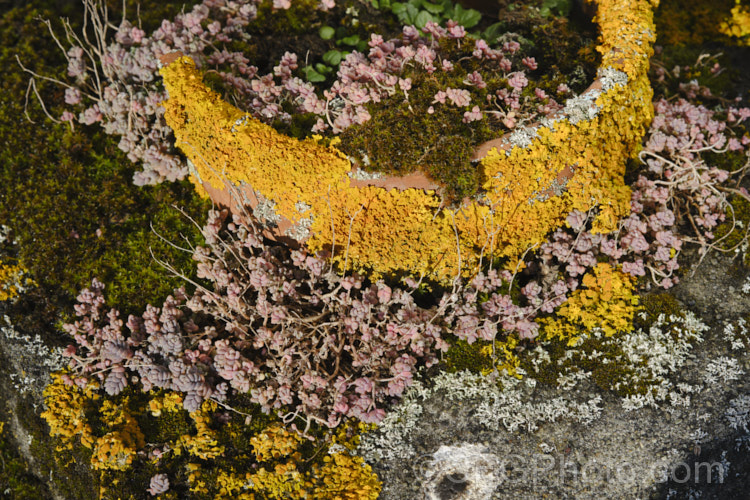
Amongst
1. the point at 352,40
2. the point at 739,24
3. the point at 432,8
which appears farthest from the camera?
the point at 739,24

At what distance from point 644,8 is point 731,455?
8.91 feet

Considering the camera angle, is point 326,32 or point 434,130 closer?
point 434,130

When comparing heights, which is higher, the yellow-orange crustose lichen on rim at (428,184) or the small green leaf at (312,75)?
the small green leaf at (312,75)

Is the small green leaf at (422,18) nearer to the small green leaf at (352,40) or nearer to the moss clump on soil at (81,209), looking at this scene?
the small green leaf at (352,40)

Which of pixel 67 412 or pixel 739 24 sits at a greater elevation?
pixel 739 24

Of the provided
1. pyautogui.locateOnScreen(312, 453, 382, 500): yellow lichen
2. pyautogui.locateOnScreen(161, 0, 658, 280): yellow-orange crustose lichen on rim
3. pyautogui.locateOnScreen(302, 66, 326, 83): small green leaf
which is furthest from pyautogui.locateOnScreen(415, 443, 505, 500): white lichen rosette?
pyautogui.locateOnScreen(302, 66, 326, 83): small green leaf

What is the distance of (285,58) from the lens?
3.71 m

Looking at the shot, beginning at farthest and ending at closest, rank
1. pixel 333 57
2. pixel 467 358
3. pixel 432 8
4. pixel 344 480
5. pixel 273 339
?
pixel 432 8, pixel 333 57, pixel 467 358, pixel 273 339, pixel 344 480

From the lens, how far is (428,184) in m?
3.11

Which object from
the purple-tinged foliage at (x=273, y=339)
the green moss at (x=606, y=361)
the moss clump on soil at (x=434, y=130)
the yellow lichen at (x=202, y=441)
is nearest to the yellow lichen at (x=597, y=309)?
the green moss at (x=606, y=361)

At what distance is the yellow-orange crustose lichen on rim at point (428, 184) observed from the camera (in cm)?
Answer: 308

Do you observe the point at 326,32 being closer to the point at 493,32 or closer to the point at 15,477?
the point at 493,32

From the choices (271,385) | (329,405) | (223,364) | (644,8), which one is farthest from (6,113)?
(644,8)

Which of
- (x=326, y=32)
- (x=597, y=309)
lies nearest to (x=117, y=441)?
(x=597, y=309)
